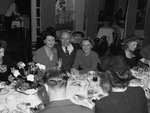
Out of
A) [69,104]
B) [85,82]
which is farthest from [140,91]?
[85,82]

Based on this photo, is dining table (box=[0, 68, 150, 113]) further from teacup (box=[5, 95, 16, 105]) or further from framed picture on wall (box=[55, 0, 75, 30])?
framed picture on wall (box=[55, 0, 75, 30])

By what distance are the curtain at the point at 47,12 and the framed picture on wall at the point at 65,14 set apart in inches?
8.4

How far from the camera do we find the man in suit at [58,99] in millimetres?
1381

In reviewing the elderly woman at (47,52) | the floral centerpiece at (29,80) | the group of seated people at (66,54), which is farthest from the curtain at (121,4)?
the floral centerpiece at (29,80)

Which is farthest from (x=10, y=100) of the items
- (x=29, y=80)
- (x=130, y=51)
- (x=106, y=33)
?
(x=106, y=33)

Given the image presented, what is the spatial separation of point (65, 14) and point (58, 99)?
4638mm

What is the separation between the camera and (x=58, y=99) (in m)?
1.44

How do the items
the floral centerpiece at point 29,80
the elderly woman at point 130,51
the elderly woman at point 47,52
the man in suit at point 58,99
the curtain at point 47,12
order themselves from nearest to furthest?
the man in suit at point 58,99 < the floral centerpiece at point 29,80 < the elderly woman at point 47,52 < the elderly woman at point 130,51 < the curtain at point 47,12

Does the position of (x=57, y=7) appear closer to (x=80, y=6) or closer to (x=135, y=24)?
(x=80, y=6)

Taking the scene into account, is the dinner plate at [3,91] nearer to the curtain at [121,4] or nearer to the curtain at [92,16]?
the curtain at [92,16]

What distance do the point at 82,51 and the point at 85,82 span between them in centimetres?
76

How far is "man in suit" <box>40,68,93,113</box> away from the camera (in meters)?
1.38

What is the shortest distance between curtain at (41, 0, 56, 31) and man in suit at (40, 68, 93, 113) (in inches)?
159

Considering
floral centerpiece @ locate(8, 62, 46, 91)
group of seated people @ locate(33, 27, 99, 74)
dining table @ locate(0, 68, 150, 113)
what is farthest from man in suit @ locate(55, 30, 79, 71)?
floral centerpiece @ locate(8, 62, 46, 91)
